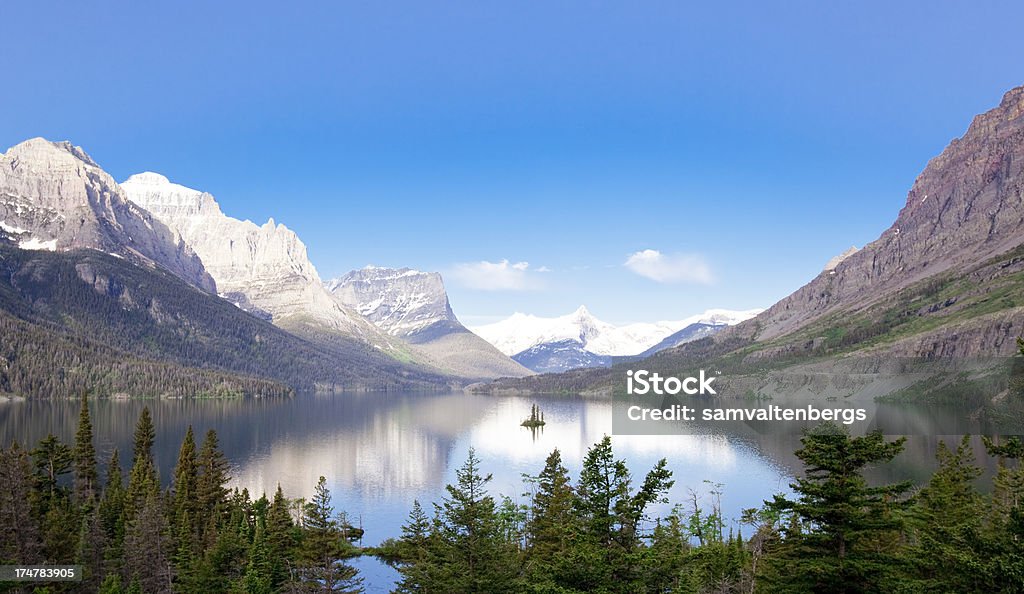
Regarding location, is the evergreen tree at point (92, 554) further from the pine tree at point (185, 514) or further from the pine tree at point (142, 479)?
the pine tree at point (185, 514)

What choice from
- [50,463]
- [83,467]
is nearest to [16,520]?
[50,463]

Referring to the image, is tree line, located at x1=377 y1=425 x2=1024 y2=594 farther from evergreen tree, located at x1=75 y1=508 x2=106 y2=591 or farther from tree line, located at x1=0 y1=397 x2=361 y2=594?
evergreen tree, located at x1=75 y1=508 x2=106 y2=591

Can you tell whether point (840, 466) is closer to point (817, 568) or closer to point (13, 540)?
point (817, 568)

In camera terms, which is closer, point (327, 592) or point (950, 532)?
point (950, 532)

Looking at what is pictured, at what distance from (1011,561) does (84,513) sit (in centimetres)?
8786

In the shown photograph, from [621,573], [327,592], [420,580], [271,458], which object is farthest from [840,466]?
[271,458]

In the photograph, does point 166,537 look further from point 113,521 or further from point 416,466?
point 416,466

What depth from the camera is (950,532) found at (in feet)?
79.6

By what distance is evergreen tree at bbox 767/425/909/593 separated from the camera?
2438cm

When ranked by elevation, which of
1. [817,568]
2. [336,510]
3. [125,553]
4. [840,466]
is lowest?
[336,510]

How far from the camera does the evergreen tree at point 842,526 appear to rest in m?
24.4

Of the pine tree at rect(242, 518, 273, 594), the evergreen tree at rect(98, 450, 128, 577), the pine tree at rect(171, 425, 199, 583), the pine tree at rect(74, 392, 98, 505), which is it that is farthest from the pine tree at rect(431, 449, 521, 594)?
the pine tree at rect(74, 392, 98, 505)

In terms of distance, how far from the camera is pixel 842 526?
990 inches

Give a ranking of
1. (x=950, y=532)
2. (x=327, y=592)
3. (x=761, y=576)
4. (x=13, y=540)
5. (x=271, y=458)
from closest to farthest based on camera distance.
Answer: (x=950, y=532)
(x=761, y=576)
(x=327, y=592)
(x=13, y=540)
(x=271, y=458)
